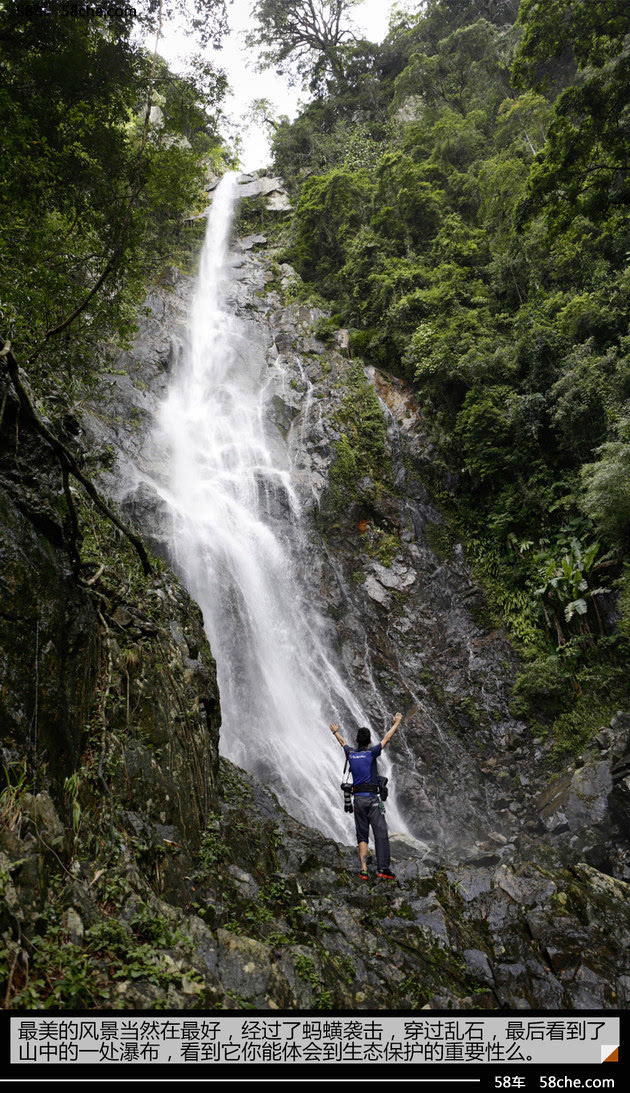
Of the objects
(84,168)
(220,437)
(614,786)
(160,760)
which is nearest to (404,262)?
(220,437)

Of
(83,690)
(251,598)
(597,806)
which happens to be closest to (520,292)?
(251,598)

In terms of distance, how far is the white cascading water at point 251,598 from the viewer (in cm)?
904

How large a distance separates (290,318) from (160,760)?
1677 cm

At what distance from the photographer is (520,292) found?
1420 centimetres

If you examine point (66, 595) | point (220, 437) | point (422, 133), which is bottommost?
point (66, 595)

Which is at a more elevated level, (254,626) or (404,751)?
(254,626)

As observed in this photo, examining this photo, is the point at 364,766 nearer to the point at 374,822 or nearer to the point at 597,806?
the point at 374,822

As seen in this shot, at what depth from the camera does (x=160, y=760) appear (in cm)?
464

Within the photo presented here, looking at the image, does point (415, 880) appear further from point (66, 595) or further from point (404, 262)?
point (404, 262)

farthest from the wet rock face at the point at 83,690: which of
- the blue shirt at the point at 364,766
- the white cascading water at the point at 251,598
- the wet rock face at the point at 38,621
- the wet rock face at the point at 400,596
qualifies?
the wet rock face at the point at 400,596

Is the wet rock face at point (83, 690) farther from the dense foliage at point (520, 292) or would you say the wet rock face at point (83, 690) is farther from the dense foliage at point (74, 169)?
the dense foliage at point (520, 292)

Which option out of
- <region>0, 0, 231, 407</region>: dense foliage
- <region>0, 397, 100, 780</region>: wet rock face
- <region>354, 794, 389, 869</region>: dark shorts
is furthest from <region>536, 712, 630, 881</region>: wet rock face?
<region>0, 0, 231, 407</region>: dense foliage

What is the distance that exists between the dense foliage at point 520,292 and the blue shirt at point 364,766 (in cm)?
542
